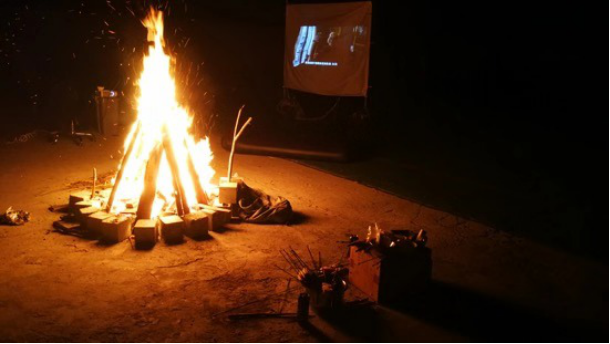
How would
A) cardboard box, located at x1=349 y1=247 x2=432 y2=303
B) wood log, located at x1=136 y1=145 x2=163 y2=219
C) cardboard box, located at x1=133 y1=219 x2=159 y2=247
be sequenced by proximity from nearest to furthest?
cardboard box, located at x1=349 y1=247 x2=432 y2=303, cardboard box, located at x1=133 y1=219 x2=159 y2=247, wood log, located at x1=136 y1=145 x2=163 y2=219

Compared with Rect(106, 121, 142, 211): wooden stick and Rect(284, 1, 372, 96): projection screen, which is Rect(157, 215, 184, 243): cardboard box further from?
Rect(284, 1, 372, 96): projection screen

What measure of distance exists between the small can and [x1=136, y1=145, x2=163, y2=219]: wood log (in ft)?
8.43

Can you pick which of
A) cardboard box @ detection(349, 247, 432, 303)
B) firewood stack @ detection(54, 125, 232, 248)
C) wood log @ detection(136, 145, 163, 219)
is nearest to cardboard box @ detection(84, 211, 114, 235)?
firewood stack @ detection(54, 125, 232, 248)

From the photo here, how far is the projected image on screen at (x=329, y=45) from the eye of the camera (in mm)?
11148

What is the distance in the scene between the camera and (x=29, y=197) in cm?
671

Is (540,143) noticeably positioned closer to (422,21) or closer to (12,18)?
(422,21)

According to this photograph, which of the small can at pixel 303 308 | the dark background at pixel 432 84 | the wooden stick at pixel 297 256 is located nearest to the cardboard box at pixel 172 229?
the wooden stick at pixel 297 256

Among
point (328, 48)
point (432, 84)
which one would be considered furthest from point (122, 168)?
point (432, 84)

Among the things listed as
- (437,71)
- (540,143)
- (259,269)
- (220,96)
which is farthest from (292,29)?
(259,269)

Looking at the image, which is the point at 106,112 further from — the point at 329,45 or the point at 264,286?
the point at 264,286

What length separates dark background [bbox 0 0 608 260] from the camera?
7961 millimetres

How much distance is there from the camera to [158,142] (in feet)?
19.4

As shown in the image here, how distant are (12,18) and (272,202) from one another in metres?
12.2

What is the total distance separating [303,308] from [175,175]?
2.83 metres
